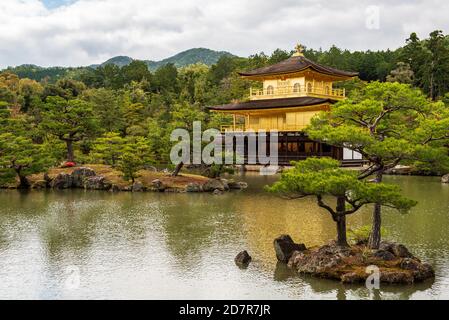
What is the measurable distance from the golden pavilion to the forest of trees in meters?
3.77

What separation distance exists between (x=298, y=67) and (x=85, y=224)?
16.9 metres

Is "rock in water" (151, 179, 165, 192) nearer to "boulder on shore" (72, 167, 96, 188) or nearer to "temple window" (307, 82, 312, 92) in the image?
"boulder on shore" (72, 167, 96, 188)

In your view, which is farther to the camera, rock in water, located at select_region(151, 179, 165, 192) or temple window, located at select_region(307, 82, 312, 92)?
temple window, located at select_region(307, 82, 312, 92)

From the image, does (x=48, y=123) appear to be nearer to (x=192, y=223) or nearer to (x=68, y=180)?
(x=68, y=180)

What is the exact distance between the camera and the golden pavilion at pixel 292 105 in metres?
28.5

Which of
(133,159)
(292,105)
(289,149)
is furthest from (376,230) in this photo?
→ (133,159)

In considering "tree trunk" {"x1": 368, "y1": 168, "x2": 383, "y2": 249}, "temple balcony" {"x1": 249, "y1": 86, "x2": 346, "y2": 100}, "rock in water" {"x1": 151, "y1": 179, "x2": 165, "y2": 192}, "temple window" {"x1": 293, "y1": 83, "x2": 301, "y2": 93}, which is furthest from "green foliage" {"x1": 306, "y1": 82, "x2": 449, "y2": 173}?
"temple window" {"x1": 293, "y1": 83, "x2": 301, "y2": 93}

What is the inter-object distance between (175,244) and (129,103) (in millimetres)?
36911

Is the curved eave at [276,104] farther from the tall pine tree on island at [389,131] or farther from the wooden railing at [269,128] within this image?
the tall pine tree on island at [389,131]

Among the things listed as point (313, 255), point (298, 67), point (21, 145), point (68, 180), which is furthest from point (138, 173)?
point (313, 255)

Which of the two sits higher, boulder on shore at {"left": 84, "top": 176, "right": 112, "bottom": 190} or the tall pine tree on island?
the tall pine tree on island

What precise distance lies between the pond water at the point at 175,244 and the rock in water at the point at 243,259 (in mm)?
288

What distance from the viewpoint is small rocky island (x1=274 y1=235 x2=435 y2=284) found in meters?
11.8
